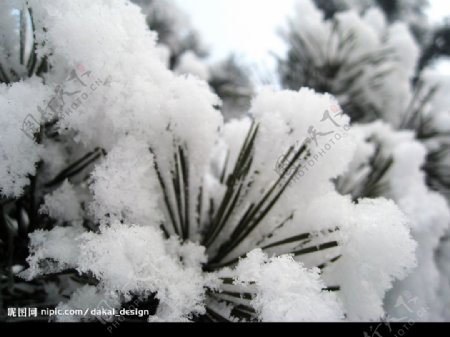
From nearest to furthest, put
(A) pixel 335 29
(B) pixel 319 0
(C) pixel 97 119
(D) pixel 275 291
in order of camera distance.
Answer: (D) pixel 275 291 < (C) pixel 97 119 < (A) pixel 335 29 < (B) pixel 319 0

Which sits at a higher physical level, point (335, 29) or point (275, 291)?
point (335, 29)

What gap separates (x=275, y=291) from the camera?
1.87 ft

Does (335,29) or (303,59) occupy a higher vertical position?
(335,29)

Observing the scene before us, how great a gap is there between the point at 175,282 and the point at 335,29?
67.6 inches

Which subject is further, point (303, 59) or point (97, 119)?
point (303, 59)

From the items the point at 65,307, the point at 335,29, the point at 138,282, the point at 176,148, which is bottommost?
the point at 65,307

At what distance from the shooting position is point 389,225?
626 mm

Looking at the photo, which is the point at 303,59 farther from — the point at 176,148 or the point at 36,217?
the point at 36,217

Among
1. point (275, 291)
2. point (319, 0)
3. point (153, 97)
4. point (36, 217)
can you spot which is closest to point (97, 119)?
point (153, 97)

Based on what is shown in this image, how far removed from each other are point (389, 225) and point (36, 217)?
2.20 ft

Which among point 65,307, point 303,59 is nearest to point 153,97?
point 65,307

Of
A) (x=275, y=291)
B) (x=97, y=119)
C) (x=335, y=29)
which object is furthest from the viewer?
(x=335, y=29)

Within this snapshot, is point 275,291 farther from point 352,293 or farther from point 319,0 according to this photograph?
point 319,0

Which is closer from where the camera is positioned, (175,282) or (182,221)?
(175,282)
